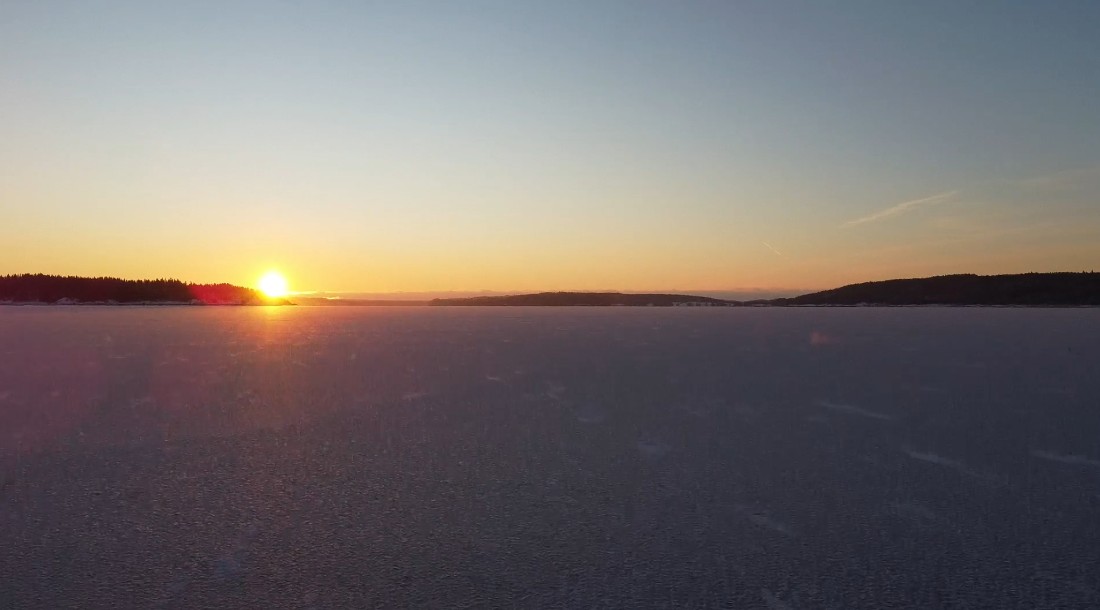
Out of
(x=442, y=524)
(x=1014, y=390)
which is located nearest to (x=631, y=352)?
(x=1014, y=390)

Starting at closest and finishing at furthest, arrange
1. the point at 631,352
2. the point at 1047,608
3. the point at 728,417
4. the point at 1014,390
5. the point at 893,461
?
1. the point at 1047,608
2. the point at 893,461
3. the point at 728,417
4. the point at 1014,390
5. the point at 631,352

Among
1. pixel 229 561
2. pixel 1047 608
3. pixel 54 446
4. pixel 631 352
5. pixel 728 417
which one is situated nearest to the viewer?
pixel 1047 608

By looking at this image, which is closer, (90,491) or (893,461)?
(90,491)

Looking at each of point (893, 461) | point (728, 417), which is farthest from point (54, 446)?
point (893, 461)

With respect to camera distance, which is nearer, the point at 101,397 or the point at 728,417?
the point at 728,417

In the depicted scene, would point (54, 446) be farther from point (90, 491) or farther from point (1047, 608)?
point (1047, 608)

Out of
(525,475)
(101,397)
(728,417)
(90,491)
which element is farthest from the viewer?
(101,397)

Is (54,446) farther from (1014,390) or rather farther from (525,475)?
(1014,390)
